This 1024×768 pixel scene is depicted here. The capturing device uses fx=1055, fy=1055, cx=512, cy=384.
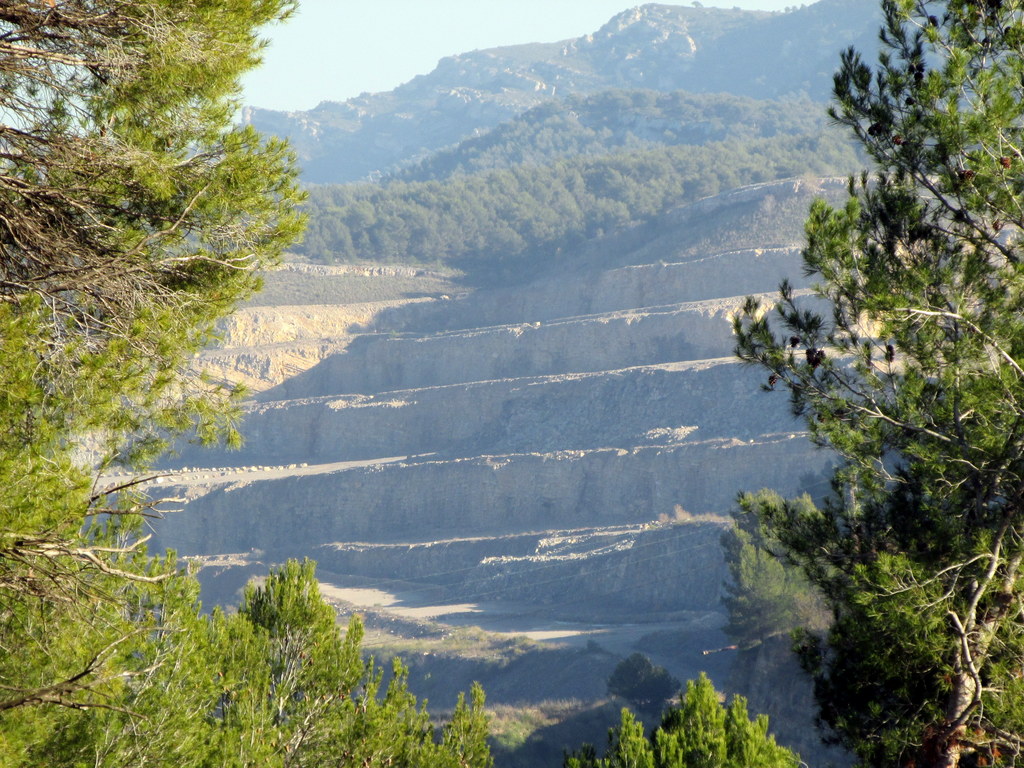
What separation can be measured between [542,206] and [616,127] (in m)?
43.8

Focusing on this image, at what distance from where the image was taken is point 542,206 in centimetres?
6291

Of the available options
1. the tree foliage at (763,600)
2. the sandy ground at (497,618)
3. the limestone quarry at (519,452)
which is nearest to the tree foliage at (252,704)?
the tree foliage at (763,600)

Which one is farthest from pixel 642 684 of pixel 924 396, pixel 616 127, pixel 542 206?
pixel 616 127

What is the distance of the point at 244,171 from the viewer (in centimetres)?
526

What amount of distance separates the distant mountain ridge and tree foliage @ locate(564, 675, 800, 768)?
119 metres

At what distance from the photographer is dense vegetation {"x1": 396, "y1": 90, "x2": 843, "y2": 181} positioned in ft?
301

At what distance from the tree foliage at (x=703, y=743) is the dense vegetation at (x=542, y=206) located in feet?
175

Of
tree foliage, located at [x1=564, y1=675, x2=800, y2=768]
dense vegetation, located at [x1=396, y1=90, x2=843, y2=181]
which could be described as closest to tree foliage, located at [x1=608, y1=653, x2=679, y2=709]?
tree foliage, located at [x1=564, y1=675, x2=800, y2=768]

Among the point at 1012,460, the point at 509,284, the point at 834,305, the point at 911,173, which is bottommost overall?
the point at 509,284

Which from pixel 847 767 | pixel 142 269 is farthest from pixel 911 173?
pixel 847 767

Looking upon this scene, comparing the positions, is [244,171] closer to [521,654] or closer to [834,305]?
[834,305]

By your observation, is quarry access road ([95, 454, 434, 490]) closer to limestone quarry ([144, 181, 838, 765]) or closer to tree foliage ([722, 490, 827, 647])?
limestone quarry ([144, 181, 838, 765])

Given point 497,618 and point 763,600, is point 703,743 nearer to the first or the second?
point 763,600

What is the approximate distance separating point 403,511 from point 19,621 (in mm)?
35003
